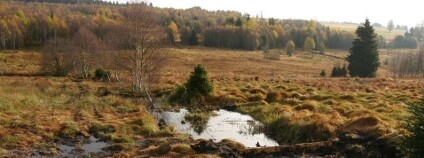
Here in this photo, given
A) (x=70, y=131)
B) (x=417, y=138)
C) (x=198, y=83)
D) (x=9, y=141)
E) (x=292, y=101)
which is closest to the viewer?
(x=417, y=138)

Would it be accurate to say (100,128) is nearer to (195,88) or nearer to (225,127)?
(225,127)

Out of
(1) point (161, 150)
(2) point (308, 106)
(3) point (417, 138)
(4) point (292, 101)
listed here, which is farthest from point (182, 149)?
(4) point (292, 101)

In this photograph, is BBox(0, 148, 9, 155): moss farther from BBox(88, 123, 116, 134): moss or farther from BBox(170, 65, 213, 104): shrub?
BBox(170, 65, 213, 104): shrub

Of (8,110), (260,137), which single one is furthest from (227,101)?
(8,110)

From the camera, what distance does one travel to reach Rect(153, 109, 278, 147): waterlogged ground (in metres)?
22.8

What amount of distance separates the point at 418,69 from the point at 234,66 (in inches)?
1704

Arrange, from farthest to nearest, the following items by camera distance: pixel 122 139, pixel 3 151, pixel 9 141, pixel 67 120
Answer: pixel 67 120 < pixel 122 139 < pixel 9 141 < pixel 3 151

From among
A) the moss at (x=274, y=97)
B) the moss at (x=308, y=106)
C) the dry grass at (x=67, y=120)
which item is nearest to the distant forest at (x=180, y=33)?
the dry grass at (x=67, y=120)

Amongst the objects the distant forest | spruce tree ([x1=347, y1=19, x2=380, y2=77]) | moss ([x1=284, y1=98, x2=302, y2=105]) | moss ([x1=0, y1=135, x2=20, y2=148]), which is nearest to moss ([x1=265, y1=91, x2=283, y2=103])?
moss ([x1=284, y1=98, x2=302, y2=105])

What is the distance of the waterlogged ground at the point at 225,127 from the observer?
74.7ft

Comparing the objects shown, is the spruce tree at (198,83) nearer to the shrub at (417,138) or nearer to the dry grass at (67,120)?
the dry grass at (67,120)

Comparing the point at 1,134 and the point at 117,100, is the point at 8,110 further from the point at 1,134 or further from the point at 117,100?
the point at 117,100

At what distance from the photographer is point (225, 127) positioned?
25.7 meters

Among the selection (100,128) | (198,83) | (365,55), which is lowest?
(100,128)
